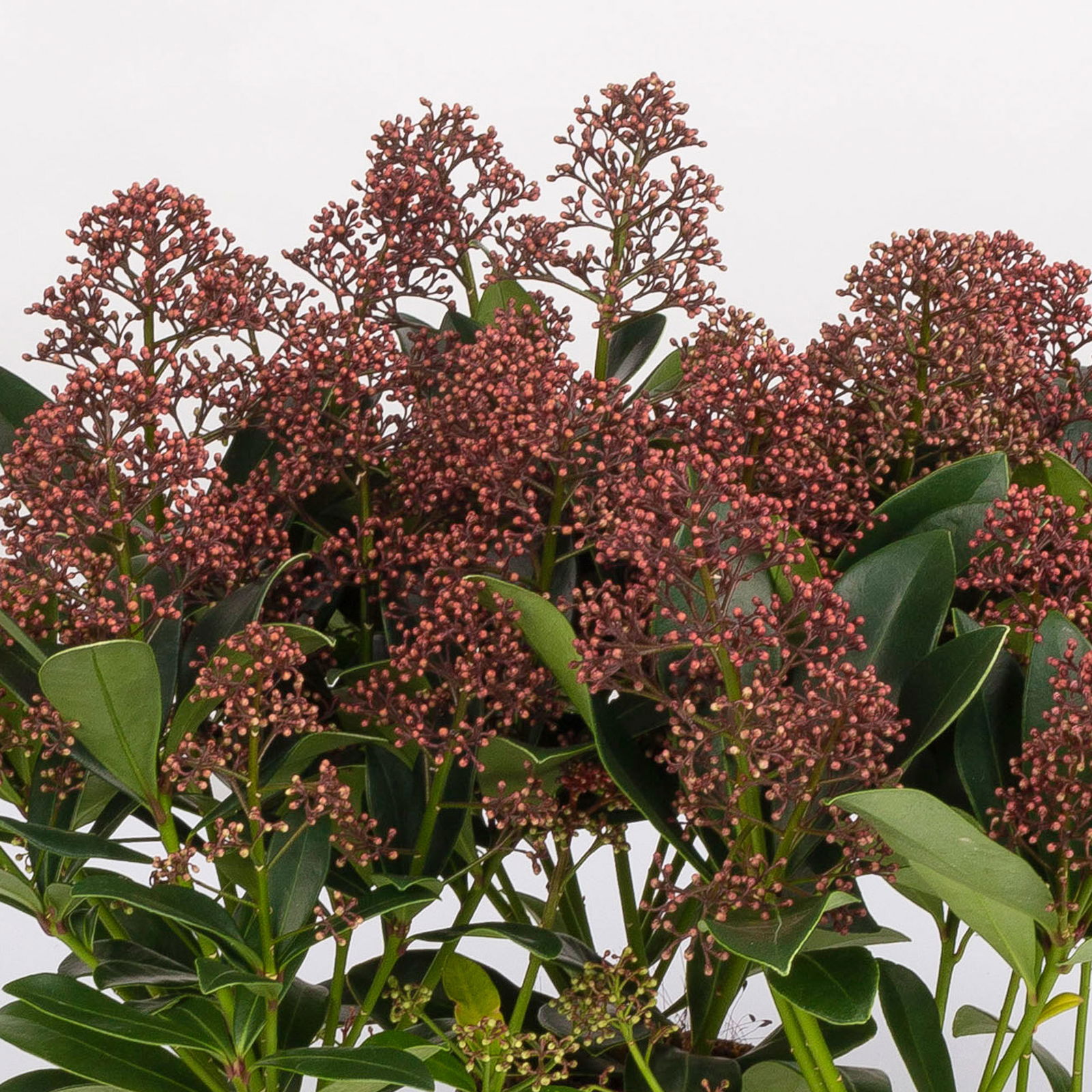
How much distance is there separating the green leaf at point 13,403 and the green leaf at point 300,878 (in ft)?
1.35

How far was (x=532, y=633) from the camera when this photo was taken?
1.00m

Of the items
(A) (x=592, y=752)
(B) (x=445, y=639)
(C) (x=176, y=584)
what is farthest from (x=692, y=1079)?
(C) (x=176, y=584)

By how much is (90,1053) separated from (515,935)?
13.7 inches

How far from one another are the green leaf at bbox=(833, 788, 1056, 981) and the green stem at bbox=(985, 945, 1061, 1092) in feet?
0.04

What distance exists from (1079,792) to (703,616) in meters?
0.25

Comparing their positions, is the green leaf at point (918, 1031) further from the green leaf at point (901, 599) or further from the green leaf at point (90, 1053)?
the green leaf at point (90, 1053)

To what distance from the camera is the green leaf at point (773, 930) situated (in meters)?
0.87

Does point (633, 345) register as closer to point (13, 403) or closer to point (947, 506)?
point (947, 506)

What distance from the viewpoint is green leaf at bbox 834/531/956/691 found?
1.04 metres

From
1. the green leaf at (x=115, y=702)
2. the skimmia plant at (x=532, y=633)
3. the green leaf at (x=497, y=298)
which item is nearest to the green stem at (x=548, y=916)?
the skimmia plant at (x=532, y=633)

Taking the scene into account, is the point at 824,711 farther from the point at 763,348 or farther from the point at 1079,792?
the point at 763,348

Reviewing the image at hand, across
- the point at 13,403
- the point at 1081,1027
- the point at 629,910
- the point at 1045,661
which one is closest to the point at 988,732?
the point at 1045,661

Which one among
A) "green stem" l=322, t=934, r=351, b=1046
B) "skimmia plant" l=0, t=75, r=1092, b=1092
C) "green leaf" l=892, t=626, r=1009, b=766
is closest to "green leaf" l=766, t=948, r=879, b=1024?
"skimmia plant" l=0, t=75, r=1092, b=1092

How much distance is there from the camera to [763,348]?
108cm
